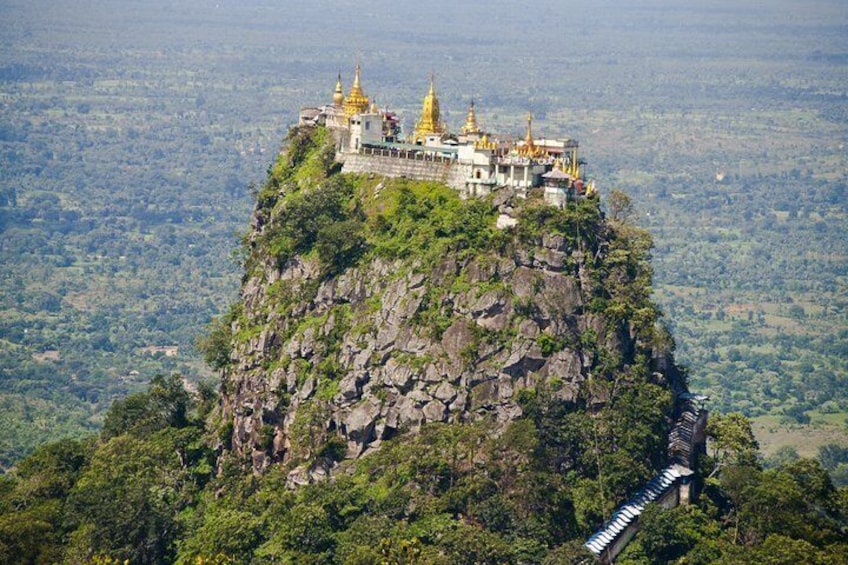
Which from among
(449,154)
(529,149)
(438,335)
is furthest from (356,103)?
(438,335)

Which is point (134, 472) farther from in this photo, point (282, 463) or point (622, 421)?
point (622, 421)

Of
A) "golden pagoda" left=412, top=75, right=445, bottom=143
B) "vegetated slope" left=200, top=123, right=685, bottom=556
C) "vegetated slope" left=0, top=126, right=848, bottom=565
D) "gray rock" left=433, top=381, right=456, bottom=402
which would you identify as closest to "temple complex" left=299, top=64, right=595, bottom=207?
"golden pagoda" left=412, top=75, right=445, bottom=143

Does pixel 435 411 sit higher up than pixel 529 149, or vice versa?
pixel 529 149

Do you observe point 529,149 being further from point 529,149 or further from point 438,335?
point 438,335

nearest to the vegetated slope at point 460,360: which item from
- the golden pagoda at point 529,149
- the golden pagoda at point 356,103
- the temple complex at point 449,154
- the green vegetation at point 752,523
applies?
the temple complex at point 449,154

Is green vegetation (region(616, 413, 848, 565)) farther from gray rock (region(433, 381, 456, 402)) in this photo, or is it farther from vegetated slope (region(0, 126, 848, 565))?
gray rock (region(433, 381, 456, 402))

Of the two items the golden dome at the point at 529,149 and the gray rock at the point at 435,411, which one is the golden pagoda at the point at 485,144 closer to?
the golden dome at the point at 529,149
